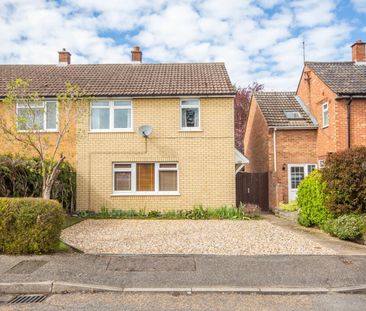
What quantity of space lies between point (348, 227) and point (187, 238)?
4363 millimetres

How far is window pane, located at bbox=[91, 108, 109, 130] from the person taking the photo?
51.4 feet

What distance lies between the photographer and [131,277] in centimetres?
628

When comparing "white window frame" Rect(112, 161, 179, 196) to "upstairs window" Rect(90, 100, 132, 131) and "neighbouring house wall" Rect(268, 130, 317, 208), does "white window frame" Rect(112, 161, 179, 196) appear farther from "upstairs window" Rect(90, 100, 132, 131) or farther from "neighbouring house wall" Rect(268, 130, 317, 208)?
"neighbouring house wall" Rect(268, 130, 317, 208)

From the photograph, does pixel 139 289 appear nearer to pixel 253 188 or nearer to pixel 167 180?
pixel 167 180

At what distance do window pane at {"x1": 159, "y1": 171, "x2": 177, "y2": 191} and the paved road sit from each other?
32.1ft

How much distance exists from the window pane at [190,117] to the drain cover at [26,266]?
9.74m

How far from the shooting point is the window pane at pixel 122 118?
15.7 meters

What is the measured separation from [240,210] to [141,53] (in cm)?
1025

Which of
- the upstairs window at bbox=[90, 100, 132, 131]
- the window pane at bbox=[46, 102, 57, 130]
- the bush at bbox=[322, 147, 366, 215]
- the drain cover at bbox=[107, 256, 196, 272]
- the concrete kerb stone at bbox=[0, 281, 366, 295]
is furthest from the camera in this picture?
the upstairs window at bbox=[90, 100, 132, 131]

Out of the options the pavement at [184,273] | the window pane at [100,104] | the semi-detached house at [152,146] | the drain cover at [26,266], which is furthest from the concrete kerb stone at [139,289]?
the window pane at [100,104]

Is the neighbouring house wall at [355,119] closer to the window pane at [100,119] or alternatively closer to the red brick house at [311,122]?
the red brick house at [311,122]

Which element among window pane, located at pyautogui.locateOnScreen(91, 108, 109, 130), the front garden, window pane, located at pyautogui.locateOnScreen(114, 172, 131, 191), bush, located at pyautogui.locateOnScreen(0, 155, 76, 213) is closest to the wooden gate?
window pane, located at pyautogui.locateOnScreen(114, 172, 131, 191)

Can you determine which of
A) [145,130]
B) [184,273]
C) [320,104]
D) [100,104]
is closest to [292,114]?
[320,104]

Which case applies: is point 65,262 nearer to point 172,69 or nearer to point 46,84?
point 46,84
